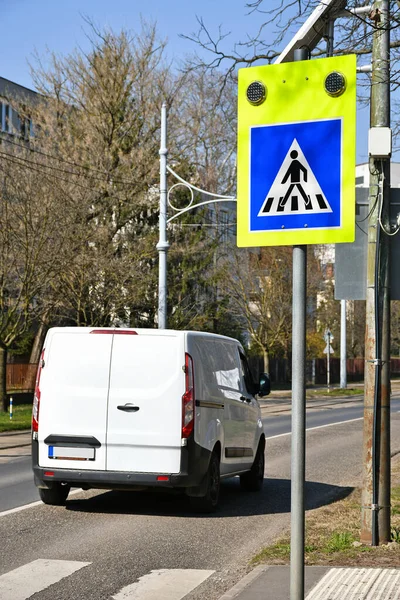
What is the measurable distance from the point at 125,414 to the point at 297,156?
22.0 ft

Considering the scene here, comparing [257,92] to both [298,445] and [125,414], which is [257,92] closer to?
[298,445]

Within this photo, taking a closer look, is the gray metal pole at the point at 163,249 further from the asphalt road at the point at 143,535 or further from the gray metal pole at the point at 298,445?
the gray metal pole at the point at 298,445

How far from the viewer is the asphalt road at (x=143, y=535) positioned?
7.88 m

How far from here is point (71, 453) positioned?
11141 millimetres

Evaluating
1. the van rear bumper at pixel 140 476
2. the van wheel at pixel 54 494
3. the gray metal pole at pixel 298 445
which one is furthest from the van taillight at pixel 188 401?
the gray metal pole at pixel 298 445

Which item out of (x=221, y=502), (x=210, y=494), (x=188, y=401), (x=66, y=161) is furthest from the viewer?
(x=66, y=161)

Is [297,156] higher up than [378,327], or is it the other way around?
[297,156]

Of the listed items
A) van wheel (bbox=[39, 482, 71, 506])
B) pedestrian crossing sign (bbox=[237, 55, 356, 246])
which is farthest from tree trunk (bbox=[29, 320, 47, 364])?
pedestrian crossing sign (bbox=[237, 55, 356, 246])

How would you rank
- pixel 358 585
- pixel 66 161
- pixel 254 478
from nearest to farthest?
pixel 358 585 < pixel 254 478 < pixel 66 161

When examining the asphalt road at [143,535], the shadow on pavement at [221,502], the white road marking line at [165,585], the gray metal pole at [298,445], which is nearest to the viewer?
the gray metal pole at [298,445]

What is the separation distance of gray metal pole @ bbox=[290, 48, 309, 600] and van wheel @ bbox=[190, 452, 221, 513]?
6780 millimetres

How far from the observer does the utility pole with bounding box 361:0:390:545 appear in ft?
28.8

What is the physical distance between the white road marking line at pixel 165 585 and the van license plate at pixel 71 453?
10.0ft

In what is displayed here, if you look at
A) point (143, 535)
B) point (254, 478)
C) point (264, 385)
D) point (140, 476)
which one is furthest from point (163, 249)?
point (143, 535)
